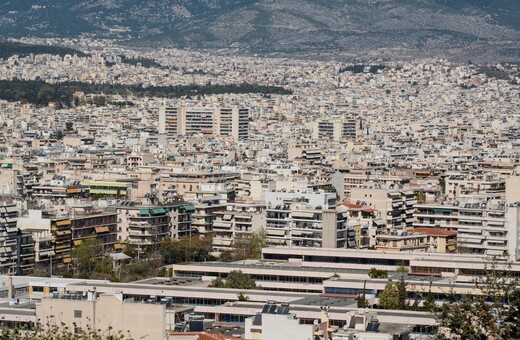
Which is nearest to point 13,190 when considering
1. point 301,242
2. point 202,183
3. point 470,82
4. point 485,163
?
point 202,183

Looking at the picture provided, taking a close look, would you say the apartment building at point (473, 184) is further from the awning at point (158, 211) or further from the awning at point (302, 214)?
the awning at point (302, 214)

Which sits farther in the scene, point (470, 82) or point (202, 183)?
point (470, 82)

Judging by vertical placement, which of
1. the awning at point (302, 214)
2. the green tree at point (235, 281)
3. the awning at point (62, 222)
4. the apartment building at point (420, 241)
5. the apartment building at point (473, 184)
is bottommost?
the green tree at point (235, 281)

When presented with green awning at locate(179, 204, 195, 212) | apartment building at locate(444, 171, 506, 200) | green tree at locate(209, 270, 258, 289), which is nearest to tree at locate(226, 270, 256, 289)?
green tree at locate(209, 270, 258, 289)

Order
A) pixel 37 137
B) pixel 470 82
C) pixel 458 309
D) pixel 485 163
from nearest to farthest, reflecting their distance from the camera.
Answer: pixel 458 309
pixel 485 163
pixel 37 137
pixel 470 82

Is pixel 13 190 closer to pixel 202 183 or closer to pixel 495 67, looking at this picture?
pixel 202 183

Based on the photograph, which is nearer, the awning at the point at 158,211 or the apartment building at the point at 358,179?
the awning at the point at 158,211

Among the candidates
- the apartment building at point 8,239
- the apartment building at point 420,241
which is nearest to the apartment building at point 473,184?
the apartment building at point 420,241
